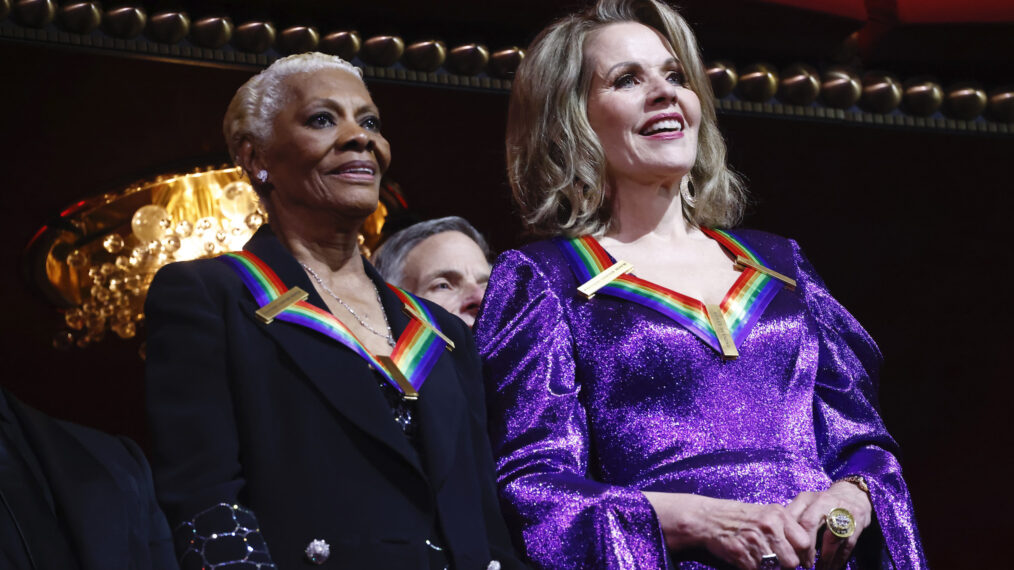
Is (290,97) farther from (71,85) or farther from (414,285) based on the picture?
(71,85)

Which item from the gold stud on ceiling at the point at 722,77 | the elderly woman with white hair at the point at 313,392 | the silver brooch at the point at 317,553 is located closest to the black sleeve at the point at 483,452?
the elderly woman with white hair at the point at 313,392

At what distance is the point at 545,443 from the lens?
1.98 m

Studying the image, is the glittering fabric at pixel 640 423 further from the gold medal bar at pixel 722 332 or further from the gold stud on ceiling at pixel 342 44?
the gold stud on ceiling at pixel 342 44

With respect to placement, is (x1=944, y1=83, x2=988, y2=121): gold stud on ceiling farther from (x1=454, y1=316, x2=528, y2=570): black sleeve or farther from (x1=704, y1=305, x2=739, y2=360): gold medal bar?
(x1=454, y1=316, x2=528, y2=570): black sleeve

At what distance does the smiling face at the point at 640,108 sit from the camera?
2188 mm

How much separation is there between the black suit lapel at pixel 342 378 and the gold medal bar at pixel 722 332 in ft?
1.43

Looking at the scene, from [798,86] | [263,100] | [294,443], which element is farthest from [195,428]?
[798,86]

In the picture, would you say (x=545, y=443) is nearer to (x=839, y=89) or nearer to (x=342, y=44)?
(x=342, y=44)

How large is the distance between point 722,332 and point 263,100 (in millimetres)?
699

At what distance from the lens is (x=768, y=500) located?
1924 millimetres

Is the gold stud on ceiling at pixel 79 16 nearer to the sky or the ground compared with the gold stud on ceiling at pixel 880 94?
Answer: nearer to the sky

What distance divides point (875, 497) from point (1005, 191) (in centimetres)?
147

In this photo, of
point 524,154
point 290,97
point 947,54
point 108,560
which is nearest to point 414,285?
point 524,154

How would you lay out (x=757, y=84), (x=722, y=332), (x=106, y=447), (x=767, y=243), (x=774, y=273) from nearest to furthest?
(x=106, y=447)
(x=722, y=332)
(x=774, y=273)
(x=767, y=243)
(x=757, y=84)
